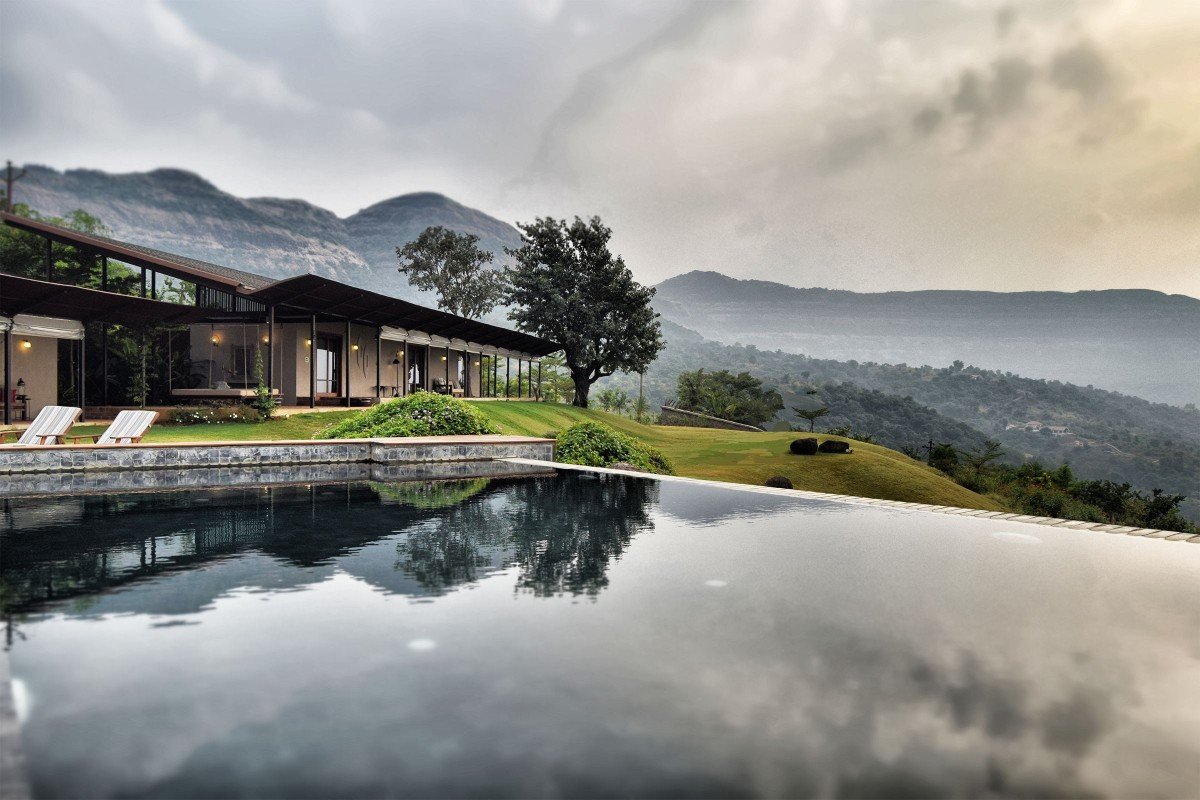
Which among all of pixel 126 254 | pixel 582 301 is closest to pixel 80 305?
pixel 126 254

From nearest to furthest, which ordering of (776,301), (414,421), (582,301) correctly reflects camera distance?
(414,421) < (582,301) < (776,301)

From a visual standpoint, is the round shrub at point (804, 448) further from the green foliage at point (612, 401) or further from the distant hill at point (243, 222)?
the distant hill at point (243, 222)

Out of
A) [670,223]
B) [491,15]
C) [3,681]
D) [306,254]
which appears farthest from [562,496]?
[306,254]

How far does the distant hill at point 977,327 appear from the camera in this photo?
370 feet

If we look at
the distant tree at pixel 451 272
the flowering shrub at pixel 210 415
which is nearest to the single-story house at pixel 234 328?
the flowering shrub at pixel 210 415

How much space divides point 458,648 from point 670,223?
309ft

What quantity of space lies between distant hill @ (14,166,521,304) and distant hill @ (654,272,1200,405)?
48.1 metres

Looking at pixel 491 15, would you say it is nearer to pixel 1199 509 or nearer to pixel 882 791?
pixel 882 791

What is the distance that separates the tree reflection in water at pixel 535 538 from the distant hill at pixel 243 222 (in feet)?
336

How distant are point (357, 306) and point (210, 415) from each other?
5750mm

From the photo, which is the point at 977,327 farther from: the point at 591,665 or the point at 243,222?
the point at 591,665

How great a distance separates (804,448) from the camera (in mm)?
26109

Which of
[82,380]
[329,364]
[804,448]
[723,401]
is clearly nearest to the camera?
[82,380]

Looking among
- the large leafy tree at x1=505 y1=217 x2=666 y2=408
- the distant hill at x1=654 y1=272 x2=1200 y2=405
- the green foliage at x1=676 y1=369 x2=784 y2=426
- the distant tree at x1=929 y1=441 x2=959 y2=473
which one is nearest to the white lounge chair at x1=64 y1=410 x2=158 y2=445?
the large leafy tree at x1=505 y1=217 x2=666 y2=408
